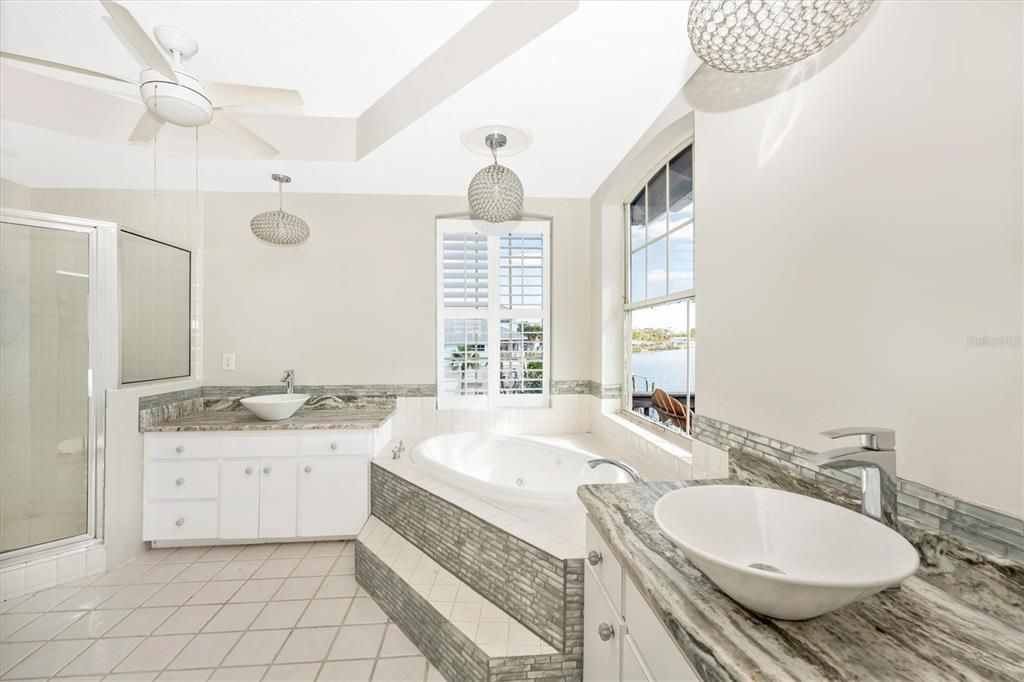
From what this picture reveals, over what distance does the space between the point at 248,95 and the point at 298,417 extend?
1.85 meters

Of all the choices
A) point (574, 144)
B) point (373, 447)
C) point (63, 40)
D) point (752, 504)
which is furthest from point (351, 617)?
point (63, 40)

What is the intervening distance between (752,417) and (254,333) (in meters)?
3.21

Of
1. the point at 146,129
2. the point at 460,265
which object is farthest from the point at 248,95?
the point at 460,265

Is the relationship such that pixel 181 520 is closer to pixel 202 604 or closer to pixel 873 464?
pixel 202 604

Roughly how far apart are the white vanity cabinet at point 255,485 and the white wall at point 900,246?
2.18 metres

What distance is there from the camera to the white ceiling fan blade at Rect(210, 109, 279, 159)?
1.84 m

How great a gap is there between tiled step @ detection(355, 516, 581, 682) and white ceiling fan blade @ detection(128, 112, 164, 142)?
2.28m

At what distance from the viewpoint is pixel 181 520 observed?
233cm

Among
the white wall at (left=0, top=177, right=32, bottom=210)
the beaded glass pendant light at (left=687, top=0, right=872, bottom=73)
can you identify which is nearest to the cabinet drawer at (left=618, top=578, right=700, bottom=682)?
the beaded glass pendant light at (left=687, top=0, right=872, bottom=73)

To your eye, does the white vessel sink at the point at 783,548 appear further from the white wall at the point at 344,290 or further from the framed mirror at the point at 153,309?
the framed mirror at the point at 153,309

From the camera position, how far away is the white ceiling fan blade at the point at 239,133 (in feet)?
Answer: 6.04

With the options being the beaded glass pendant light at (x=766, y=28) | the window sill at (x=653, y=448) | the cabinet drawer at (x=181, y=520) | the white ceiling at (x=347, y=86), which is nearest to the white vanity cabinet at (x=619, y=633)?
the window sill at (x=653, y=448)

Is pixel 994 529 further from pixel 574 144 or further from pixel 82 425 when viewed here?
pixel 82 425

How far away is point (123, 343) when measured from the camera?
2.38 m
